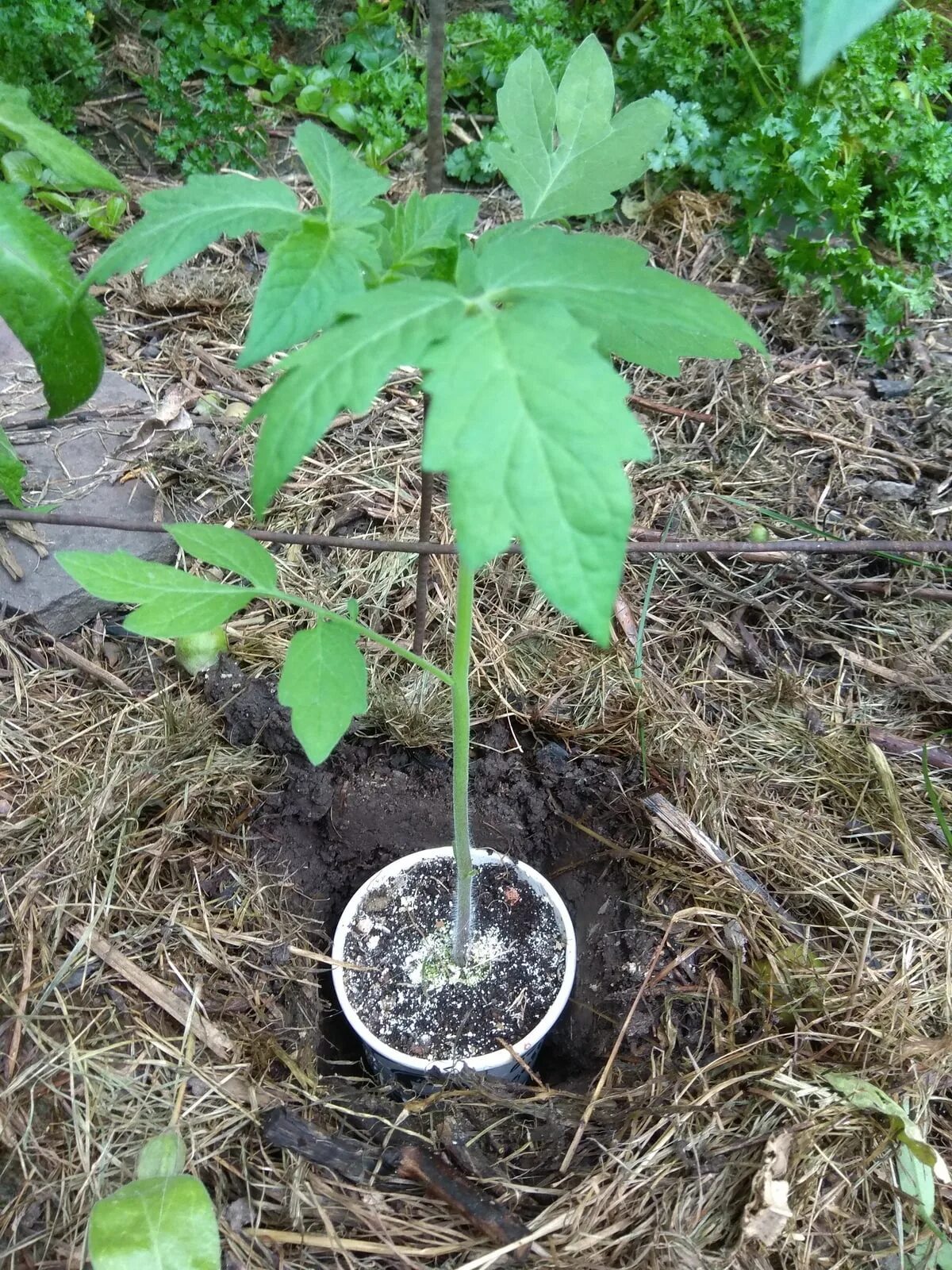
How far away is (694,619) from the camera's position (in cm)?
195

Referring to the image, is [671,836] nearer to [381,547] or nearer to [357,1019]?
[357,1019]

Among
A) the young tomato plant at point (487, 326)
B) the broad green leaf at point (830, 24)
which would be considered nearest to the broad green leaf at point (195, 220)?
the young tomato plant at point (487, 326)

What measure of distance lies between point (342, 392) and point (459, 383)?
9 centimetres

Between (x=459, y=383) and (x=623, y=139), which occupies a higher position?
(x=623, y=139)

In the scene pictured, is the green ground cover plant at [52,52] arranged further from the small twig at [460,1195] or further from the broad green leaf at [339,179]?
the small twig at [460,1195]

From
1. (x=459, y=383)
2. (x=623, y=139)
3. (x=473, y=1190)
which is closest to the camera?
(x=459, y=383)

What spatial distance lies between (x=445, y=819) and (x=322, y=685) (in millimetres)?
750

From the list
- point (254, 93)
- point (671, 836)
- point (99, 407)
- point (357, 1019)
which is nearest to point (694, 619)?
point (671, 836)

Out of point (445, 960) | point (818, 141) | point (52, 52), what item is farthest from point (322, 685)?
point (52, 52)

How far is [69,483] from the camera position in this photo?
206 cm

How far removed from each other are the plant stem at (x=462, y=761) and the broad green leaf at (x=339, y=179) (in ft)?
1.15

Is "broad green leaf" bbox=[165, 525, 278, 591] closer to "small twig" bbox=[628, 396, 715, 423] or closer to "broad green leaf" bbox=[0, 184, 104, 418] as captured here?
"broad green leaf" bbox=[0, 184, 104, 418]

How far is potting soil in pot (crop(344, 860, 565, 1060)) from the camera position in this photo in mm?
1432

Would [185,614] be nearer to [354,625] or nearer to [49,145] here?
[354,625]
